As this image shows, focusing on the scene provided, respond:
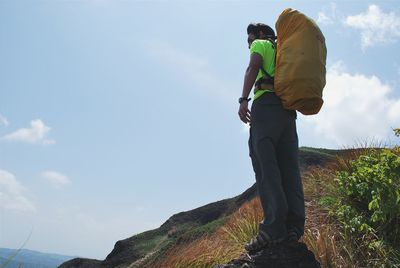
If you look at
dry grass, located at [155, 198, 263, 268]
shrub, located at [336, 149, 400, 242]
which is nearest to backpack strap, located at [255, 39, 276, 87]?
shrub, located at [336, 149, 400, 242]

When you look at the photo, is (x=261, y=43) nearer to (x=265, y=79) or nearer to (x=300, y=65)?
(x=265, y=79)

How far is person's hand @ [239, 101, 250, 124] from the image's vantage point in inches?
181

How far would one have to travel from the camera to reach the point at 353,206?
697 centimetres

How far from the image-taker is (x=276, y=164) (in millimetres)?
4484

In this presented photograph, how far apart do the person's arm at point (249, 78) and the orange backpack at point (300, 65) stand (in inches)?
7.7

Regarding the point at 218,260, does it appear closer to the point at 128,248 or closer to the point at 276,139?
the point at 276,139

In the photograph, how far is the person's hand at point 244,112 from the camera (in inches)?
181

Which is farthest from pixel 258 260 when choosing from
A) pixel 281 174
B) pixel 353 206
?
pixel 353 206

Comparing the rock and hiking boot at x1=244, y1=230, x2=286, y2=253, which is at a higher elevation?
hiking boot at x1=244, y1=230, x2=286, y2=253

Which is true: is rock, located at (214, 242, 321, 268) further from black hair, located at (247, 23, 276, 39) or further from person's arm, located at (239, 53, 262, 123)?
black hair, located at (247, 23, 276, 39)

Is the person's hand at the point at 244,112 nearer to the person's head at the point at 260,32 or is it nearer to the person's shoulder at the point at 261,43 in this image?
the person's shoulder at the point at 261,43

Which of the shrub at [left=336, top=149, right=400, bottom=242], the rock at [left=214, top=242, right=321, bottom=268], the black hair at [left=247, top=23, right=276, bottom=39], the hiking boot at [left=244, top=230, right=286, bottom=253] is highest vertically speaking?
the black hair at [left=247, top=23, right=276, bottom=39]

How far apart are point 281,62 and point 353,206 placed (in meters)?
3.46

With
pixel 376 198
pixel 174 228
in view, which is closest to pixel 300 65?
pixel 376 198
